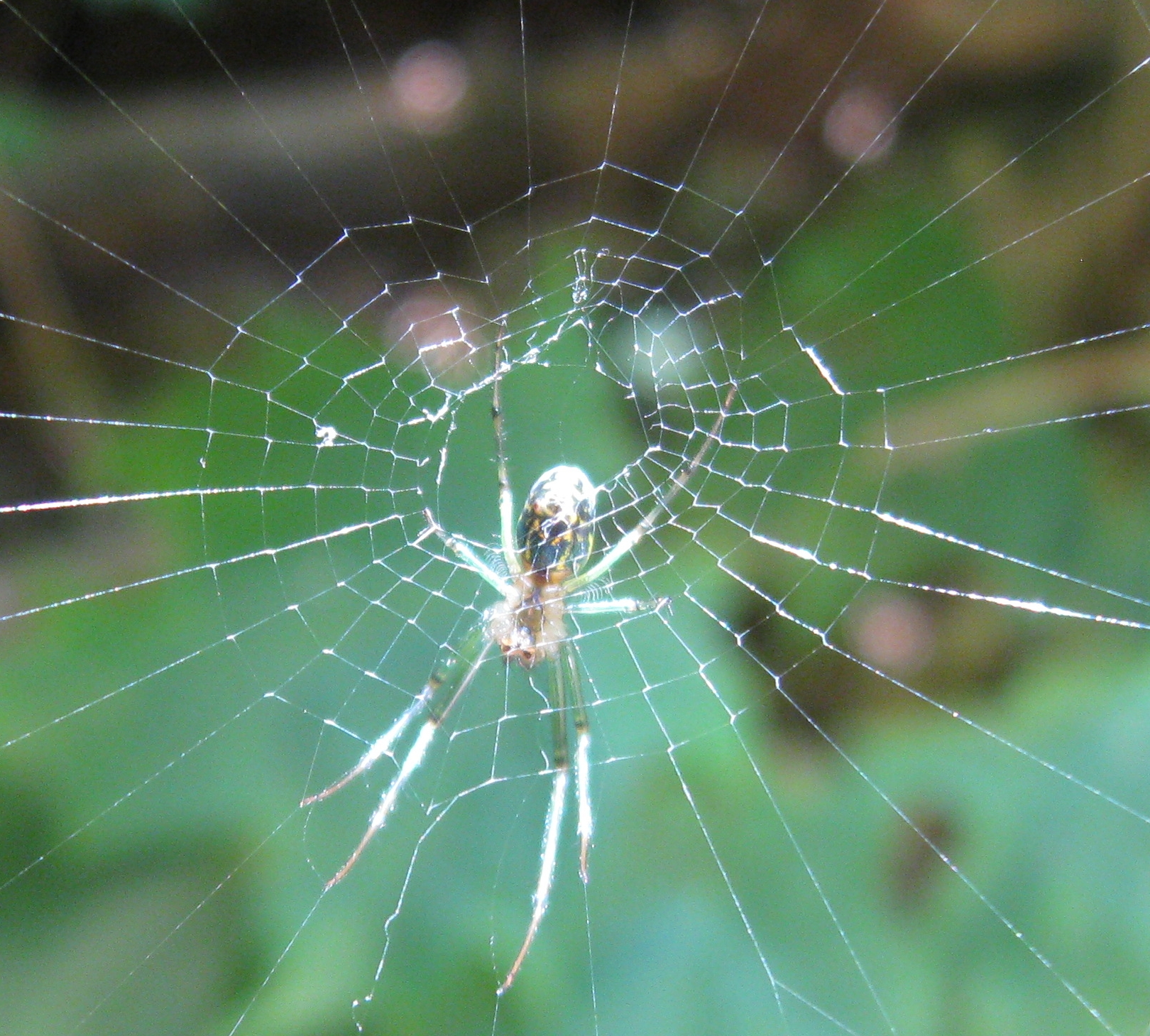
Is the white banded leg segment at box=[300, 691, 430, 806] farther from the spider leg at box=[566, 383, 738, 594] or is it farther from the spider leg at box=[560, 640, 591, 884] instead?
the spider leg at box=[566, 383, 738, 594]

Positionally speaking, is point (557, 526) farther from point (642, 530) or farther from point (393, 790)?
point (393, 790)

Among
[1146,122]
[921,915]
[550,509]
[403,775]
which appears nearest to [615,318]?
[550,509]

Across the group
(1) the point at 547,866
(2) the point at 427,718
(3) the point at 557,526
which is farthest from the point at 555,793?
(3) the point at 557,526

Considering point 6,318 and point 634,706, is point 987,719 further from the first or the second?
point 6,318

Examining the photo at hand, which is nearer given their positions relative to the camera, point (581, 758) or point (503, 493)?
point (503, 493)

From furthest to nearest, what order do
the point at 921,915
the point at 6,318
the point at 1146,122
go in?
the point at 6,318
the point at 1146,122
the point at 921,915
